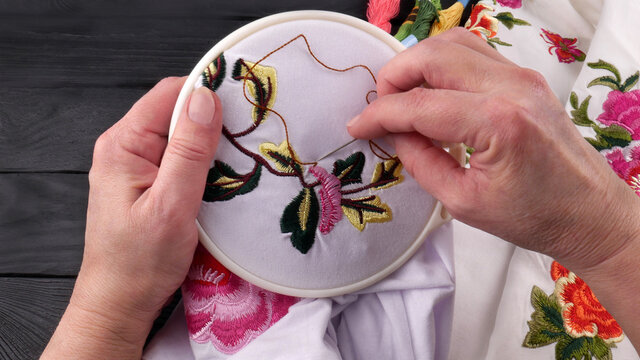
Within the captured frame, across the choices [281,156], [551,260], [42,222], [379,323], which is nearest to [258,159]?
[281,156]

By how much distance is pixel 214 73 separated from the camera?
1.65 ft

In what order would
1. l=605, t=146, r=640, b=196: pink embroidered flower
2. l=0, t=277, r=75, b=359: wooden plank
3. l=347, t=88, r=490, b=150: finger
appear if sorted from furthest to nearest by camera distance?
l=0, t=277, r=75, b=359: wooden plank, l=605, t=146, r=640, b=196: pink embroidered flower, l=347, t=88, r=490, b=150: finger

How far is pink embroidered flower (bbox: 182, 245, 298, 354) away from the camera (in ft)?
1.79

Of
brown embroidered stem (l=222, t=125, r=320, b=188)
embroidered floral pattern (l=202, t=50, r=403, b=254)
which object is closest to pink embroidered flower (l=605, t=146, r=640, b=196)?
embroidered floral pattern (l=202, t=50, r=403, b=254)

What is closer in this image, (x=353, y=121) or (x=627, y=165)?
(x=353, y=121)

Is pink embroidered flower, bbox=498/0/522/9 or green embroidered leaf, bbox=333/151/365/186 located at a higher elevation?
pink embroidered flower, bbox=498/0/522/9

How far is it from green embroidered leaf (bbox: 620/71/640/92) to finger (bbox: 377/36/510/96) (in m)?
0.37

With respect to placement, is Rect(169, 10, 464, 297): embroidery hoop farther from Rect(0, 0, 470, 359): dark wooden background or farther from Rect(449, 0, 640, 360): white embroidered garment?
Rect(0, 0, 470, 359): dark wooden background

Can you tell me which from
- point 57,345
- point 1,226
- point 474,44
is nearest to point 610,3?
point 474,44

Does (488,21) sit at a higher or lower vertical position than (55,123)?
higher

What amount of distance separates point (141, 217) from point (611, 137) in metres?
0.62

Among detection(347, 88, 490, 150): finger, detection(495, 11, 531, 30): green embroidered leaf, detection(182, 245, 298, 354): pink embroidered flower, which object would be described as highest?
detection(347, 88, 490, 150): finger

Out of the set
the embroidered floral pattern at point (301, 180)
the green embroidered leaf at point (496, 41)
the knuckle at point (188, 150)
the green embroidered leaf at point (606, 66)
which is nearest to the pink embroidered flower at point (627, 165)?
the green embroidered leaf at point (606, 66)

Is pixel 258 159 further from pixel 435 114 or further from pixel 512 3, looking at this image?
pixel 512 3
